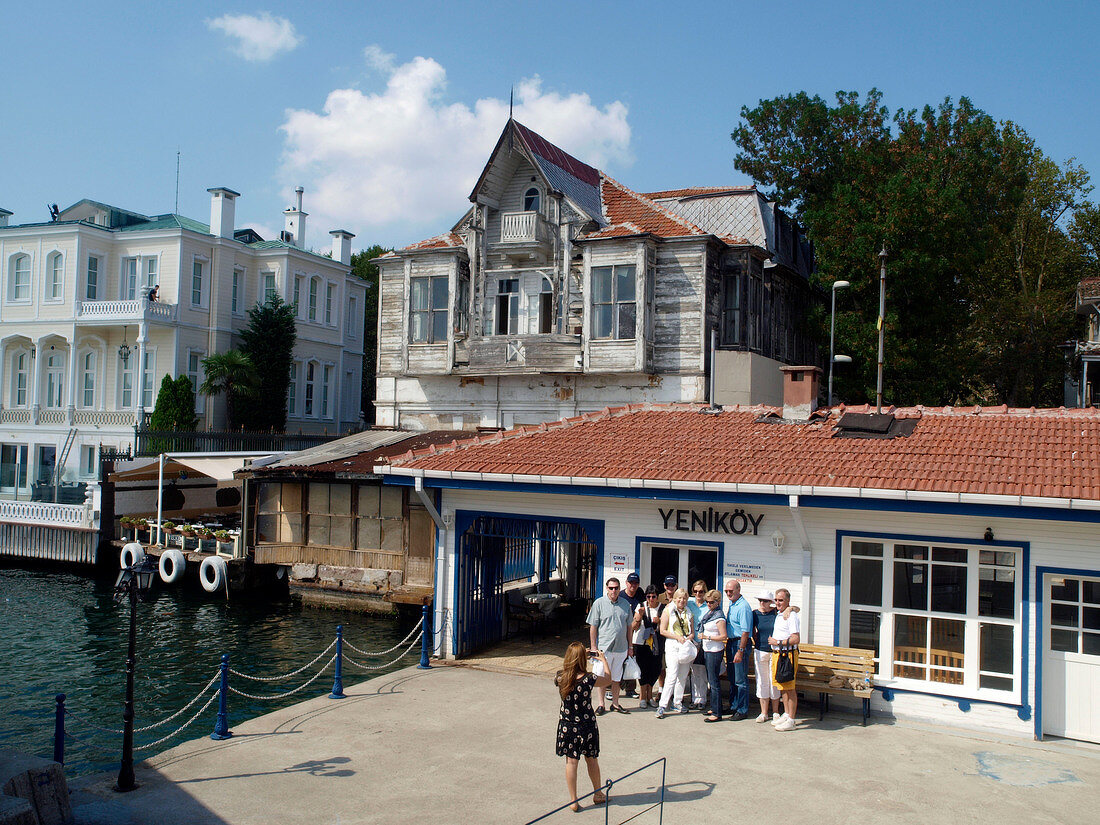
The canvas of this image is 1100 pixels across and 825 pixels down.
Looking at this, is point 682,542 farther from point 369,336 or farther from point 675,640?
point 369,336

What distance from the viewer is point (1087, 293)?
31875mm

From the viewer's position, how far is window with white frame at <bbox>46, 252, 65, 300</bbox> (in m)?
38.8

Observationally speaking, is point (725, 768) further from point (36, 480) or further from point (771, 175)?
point (36, 480)

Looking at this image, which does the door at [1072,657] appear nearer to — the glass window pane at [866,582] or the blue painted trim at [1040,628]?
the blue painted trim at [1040,628]

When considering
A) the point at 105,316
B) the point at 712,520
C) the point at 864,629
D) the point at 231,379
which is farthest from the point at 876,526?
the point at 105,316

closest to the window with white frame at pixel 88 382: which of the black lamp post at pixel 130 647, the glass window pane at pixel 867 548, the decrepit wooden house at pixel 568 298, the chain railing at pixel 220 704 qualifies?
the decrepit wooden house at pixel 568 298

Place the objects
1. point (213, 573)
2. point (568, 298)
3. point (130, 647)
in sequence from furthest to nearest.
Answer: point (568, 298) < point (213, 573) < point (130, 647)

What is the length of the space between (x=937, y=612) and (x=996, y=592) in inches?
31.2

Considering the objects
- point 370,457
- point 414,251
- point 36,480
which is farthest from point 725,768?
→ point 36,480

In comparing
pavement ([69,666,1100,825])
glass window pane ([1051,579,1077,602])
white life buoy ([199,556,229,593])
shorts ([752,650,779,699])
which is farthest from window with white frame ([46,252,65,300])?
glass window pane ([1051,579,1077,602])

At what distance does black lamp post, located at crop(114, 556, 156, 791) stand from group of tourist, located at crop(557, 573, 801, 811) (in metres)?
5.24

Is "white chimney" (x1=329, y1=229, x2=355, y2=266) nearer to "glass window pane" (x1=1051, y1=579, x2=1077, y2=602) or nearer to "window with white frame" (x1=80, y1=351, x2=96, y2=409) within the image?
"window with white frame" (x1=80, y1=351, x2=96, y2=409)

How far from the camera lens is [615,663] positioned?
11.9 metres

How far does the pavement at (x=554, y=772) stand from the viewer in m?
8.64
